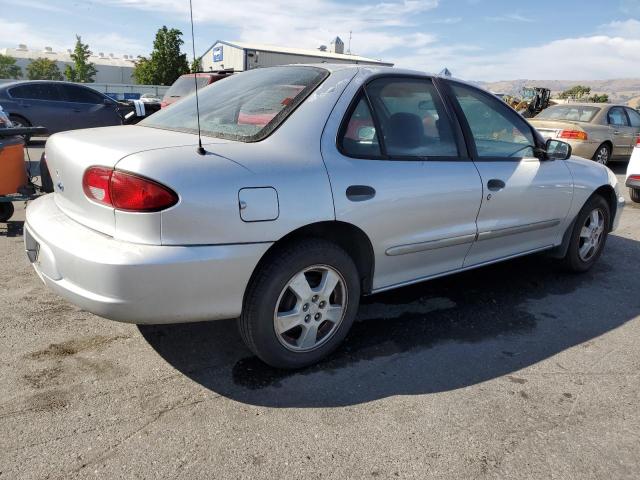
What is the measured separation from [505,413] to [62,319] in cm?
259

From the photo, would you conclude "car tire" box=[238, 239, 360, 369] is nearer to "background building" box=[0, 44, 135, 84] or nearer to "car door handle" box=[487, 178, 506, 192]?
"car door handle" box=[487, 178, 506, 192]

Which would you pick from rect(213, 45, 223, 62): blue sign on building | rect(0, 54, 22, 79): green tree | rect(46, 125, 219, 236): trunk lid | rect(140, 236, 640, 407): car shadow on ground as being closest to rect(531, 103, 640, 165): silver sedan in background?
rect(140, 236, 640, 407): car shadow on ground

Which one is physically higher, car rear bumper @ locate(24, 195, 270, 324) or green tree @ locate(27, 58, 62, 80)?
green tree @ locate(27, 58, 62, 80)

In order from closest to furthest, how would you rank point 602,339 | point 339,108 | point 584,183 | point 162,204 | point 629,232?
1. point 162,204
2. point 339,108
3. point 602,339
4. point 584,183
5. point 629,232

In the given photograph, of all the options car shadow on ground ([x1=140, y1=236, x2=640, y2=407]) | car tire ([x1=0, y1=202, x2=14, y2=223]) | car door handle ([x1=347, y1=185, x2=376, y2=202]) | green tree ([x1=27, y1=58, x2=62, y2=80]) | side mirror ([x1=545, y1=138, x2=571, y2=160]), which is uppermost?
green tree ([x1=27, y1=58, x2=62, y2=80])

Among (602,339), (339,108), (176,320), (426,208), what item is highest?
(339,108)

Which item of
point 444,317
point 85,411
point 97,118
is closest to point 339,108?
point 444,317

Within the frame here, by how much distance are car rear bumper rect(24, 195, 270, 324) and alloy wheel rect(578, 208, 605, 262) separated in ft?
10.5

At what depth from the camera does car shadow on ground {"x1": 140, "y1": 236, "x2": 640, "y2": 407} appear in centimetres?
266

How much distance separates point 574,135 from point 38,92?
38.1 ft

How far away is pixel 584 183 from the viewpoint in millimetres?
4195

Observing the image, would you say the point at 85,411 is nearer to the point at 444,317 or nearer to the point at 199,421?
the point at 199,421

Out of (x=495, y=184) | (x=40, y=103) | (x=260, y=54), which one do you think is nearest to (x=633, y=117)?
(x=495, y=184)

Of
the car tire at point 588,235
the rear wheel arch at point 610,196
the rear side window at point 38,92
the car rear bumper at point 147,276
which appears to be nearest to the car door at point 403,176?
the car rear bumper at point 147,276
